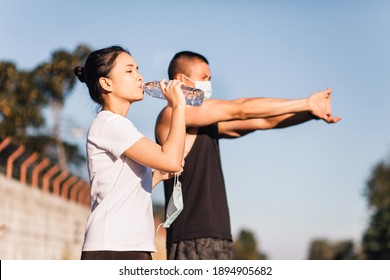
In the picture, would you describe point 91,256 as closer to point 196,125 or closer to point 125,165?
point 125,165

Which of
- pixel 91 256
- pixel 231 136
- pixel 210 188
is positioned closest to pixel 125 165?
pixel 91 256

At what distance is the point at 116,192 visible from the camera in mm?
4109

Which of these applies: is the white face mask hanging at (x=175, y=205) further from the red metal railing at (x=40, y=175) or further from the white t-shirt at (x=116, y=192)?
the red metal railing at (x=40, y=175)

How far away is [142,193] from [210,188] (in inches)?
60.2

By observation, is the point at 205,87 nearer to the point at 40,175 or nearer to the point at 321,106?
the point at 321,106

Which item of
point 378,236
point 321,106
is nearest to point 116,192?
point 321,106

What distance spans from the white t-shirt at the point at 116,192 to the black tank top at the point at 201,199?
1.40m

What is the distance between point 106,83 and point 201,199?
5.11 feet

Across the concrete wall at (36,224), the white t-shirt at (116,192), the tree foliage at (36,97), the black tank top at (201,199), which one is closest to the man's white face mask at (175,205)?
the black tank top at (201,199)

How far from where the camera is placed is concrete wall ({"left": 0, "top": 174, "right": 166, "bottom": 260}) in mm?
18297

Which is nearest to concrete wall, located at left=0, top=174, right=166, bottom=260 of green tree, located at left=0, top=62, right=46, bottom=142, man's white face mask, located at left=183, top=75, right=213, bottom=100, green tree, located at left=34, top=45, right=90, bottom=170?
man's white face mask, located at left=183, top=75, right=213, bottom=100

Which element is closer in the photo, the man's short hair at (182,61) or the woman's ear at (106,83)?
the woman's ear at (106,83)

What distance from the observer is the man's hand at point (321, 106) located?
18.7ft
